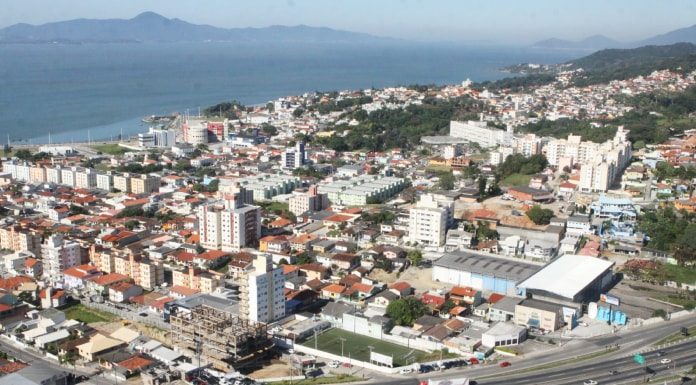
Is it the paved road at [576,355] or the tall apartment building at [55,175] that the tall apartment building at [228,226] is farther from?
the tall apartment building at [55,175]

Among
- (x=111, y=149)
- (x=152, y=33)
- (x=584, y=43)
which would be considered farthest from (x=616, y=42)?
(x=111, y=149)

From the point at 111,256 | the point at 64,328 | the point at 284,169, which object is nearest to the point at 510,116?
the point at 284,169

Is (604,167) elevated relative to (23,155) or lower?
elevated

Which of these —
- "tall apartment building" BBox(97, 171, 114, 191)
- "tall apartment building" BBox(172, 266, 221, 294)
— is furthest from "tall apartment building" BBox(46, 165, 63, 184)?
"tall apartment building" BBox(172, 266, 221, 294)

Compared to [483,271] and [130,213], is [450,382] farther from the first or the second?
[130,213]

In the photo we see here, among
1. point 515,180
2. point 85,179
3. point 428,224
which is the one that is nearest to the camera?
point 428,224

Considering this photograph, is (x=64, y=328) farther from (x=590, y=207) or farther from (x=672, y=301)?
(x=590, y=207)
